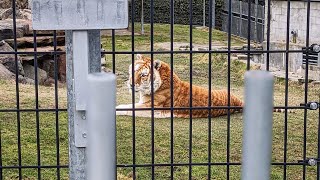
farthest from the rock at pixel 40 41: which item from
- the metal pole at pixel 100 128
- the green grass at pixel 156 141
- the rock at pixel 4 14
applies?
the metal pole at pixel 100 128

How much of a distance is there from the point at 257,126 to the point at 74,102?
200 centimetres

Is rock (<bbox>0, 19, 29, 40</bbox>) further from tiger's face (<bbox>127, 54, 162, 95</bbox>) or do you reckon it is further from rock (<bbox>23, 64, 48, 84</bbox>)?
tiger's face (<bbox>127, 54, 162, 95</bbox>)

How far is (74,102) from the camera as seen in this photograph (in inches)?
109

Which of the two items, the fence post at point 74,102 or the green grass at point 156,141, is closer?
the fence post at point 74,102

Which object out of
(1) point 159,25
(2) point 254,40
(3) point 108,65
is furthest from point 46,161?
(1) point 159,25

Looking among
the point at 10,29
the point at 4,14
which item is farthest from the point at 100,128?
the point at 4,14

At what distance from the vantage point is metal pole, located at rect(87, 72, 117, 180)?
87 cm

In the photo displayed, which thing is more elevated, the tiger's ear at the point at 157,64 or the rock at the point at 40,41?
the rock at the point at 40,41

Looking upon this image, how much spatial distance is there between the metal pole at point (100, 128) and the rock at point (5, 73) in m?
8.90

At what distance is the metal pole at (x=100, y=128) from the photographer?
869 millimetres

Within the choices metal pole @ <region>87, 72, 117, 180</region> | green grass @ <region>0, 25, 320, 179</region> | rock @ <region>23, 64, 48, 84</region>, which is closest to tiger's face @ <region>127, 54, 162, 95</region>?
green grass @ <region>0, 25, 320, 179</region>

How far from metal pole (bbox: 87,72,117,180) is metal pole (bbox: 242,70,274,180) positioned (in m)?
0.17

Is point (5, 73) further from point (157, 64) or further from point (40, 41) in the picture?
point (157, 64)

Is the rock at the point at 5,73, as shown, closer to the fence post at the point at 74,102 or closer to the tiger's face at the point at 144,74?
the tiger's face at the point at 144,74
